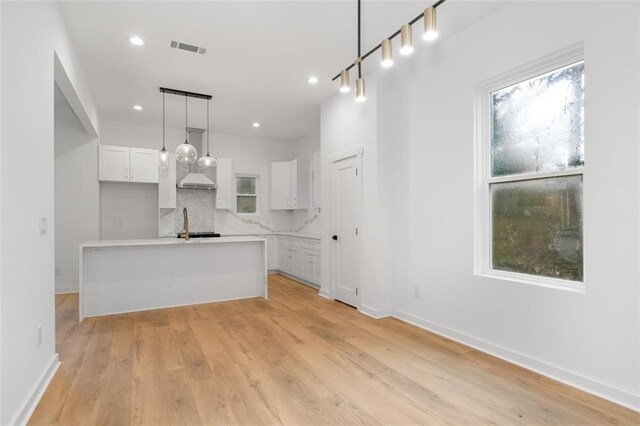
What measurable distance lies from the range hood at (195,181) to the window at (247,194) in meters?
1.01

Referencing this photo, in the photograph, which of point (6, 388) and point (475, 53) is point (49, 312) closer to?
point (6, 388)

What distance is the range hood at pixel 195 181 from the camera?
6231 millimetres

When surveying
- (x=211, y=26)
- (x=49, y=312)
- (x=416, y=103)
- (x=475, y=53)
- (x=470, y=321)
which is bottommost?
(x=470, y=321)

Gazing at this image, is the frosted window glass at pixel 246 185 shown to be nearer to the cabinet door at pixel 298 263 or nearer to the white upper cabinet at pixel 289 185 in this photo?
the white upper cabinet at pixel 289 185

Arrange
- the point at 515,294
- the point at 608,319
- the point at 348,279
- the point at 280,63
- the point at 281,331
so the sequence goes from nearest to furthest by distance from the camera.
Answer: the point at 608,319
the point at 515,294
the point at 281,331
the point at 280,63
the point at 348,279

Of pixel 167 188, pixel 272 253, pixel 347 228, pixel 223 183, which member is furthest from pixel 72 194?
pixel 347 228

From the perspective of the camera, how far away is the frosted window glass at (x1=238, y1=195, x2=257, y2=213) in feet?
24.8

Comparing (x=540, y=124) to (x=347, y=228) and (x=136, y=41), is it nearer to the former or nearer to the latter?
(x=347, y=228)

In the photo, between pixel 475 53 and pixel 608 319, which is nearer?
pixel 608 319

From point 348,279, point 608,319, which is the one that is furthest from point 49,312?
point 608,319

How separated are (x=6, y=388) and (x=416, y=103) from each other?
13.1ft

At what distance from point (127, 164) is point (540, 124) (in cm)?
610

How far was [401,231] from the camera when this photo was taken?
4082 millimetres

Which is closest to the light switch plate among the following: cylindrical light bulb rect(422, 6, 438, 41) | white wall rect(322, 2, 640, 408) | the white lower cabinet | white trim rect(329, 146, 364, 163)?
cylindrical light bulb rect(422, 6, 438, 41)
